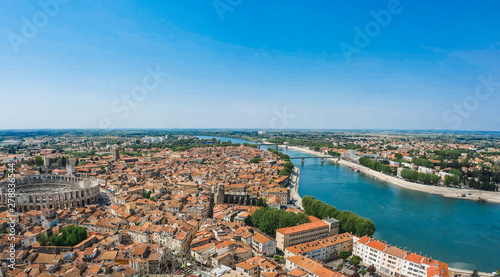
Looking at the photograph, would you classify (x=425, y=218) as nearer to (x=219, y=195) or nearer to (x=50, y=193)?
(x=219, y=195)

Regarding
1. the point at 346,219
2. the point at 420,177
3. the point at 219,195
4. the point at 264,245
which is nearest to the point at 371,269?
the point at 346,219

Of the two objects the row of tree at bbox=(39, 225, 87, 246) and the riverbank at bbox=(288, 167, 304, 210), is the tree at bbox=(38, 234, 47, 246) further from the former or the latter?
the riverbank at bbox=(288, 167, 304, 210)

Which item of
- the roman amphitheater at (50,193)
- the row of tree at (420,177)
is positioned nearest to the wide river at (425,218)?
the row of tree at (420,177)

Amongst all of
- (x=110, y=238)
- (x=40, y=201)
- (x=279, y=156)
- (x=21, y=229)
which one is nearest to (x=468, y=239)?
(x=110, y=238)

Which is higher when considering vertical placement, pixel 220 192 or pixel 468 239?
pixel 220 192

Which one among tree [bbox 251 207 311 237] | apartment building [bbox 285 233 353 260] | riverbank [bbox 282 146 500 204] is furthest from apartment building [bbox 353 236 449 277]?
riverbank [bbox 282 146 500 204]

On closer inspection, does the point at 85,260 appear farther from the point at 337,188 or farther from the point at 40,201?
the point at 337,188
